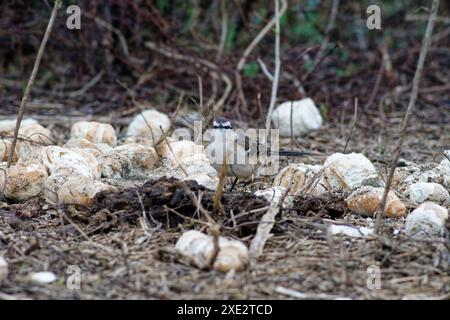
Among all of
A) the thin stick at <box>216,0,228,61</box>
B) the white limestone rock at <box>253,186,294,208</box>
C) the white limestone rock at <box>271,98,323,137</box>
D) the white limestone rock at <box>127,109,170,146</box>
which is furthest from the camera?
the thin stick at <box>216,0,228,61</box>

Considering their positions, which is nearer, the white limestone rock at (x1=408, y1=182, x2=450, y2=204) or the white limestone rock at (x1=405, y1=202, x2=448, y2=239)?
the white limestone rock at (x1=405, y1=202, x2=448, y2=239)

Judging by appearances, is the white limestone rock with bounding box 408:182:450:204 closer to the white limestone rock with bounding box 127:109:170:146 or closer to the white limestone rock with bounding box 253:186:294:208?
the white limestone rock with bounding box 253:186:294:208

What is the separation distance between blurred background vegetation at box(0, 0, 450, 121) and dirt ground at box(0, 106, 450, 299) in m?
3.26

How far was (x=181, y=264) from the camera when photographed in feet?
9.99

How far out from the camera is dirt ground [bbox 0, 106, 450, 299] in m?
2.82

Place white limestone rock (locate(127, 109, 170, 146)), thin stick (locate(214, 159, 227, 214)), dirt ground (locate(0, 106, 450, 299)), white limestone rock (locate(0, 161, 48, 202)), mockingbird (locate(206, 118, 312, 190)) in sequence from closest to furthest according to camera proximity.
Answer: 1. dirt ground (locate(0, 106, 450, 299))
2. thin stick (locate(214, 159, 227, 214))
3. white limestone rock (locate(0, 161, 48, 202))
4. mockingbird (locate(206, 118, 312, 190))
5. white limestone rock (locate(127, 109, 170, 146))

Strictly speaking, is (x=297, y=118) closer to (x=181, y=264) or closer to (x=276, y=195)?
(x=276, y=195)

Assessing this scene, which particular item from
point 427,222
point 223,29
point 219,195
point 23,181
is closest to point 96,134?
point 23,181

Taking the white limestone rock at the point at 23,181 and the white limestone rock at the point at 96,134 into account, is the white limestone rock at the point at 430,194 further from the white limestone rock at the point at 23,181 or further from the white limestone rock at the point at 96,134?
the white limestone rock at the point at 96,134

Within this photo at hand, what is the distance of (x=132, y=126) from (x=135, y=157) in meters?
1.25

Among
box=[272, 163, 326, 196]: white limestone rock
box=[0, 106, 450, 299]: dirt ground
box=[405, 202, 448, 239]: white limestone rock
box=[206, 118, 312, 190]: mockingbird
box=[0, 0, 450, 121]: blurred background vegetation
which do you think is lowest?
box=[0, 106, 450, 299]: dirt ground

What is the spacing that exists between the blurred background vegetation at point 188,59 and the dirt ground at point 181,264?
3.26 metres

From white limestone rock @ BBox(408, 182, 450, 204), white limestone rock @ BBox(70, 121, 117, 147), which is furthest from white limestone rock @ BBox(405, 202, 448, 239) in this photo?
white limestone rock @ BBox(70, 121, 117, 147)

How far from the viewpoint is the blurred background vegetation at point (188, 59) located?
23.8 feet
